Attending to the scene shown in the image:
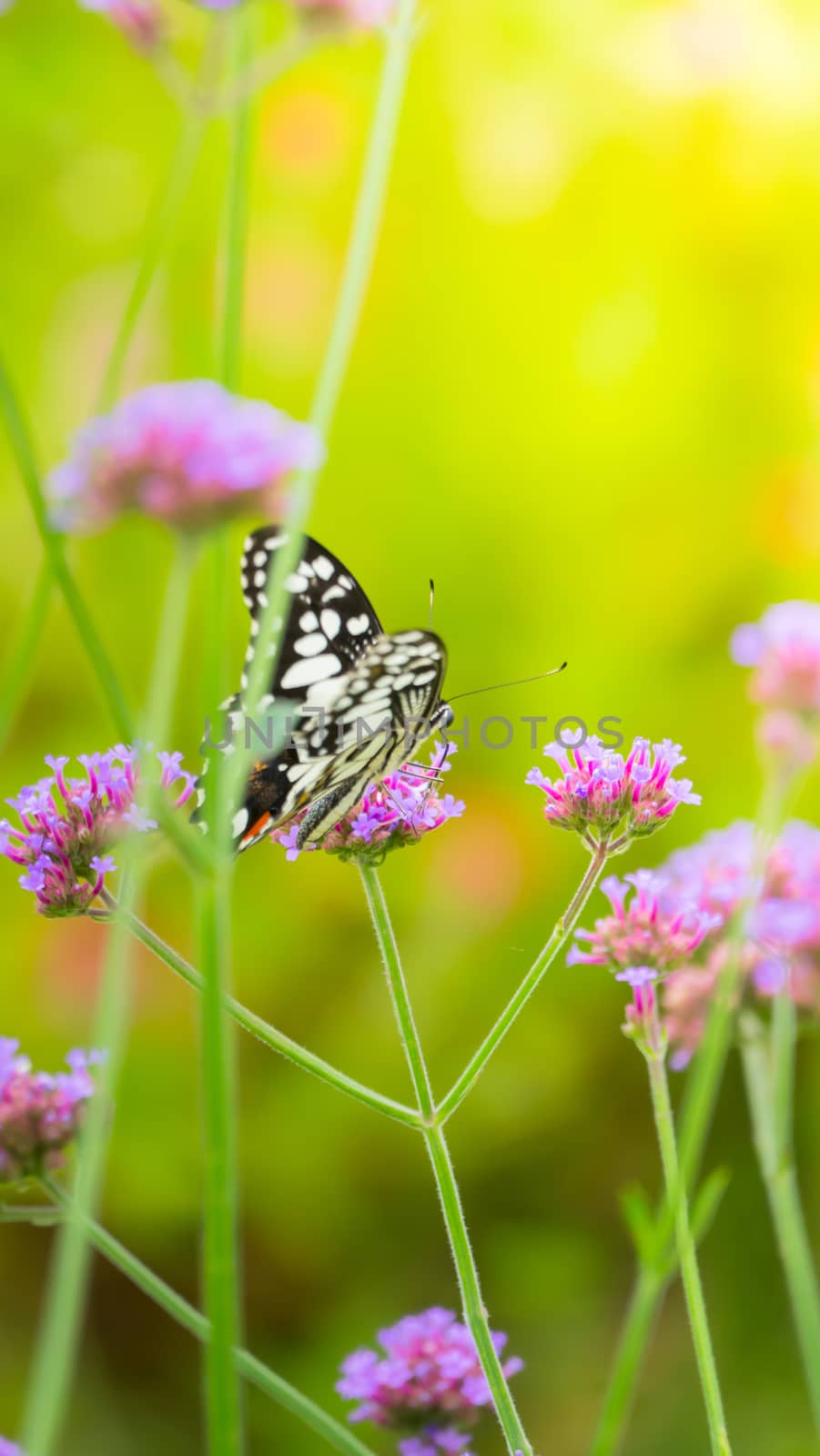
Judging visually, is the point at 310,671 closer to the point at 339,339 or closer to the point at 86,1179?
the point at 339,339

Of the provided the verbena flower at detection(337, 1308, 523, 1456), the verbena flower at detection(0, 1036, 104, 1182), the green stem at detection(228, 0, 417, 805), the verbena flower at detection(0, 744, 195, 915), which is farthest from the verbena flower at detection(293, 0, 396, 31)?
the verbena flower at detection(337, 1308, 523, 1456)

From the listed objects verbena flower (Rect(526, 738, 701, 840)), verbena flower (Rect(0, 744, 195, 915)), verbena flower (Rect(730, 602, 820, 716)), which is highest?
verbena flower (Rect(526, 738, 701, 840))

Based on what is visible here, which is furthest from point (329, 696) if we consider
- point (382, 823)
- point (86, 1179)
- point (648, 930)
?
point (86, 1179)

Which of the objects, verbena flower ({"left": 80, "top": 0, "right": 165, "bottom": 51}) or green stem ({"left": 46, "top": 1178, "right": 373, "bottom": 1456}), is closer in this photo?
green stem ({"left": 46, "top": 1178, "right": 373, "bottom": 1456})

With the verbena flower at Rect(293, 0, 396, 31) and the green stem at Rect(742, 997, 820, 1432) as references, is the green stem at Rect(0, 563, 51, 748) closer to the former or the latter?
the verbena flower at Rect(293, 0, 396, 31)

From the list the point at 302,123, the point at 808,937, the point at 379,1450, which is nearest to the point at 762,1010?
the point at 808,937

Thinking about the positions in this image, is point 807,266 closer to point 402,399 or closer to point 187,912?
point 402,399
